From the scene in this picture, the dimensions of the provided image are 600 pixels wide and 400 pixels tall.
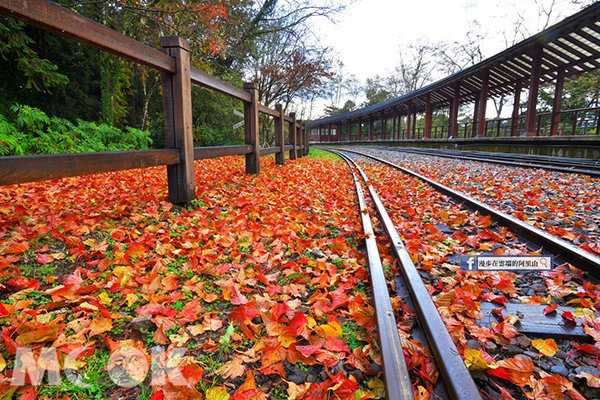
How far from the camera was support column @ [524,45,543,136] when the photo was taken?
1165 cm

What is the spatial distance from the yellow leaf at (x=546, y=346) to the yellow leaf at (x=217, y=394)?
1386 millimetres

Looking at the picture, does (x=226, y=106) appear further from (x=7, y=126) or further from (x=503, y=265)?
(x=503, y=265)

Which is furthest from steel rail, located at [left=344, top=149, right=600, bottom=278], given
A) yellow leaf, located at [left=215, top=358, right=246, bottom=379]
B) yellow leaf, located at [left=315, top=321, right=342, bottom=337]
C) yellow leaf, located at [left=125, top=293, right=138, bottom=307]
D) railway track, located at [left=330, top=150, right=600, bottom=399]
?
yellow leaf, located at [left=125, top=293, right=138, bottom=307]

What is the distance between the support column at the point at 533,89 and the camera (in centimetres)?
1165

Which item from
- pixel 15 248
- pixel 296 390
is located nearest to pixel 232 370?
pixel 296 390

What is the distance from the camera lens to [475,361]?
50.1 inches

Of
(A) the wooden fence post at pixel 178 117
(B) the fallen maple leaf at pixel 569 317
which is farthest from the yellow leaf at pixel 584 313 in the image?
(A) the wooden fence post at pixel 178 117

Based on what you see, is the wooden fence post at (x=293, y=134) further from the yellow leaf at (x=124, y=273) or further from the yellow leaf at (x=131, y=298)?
the yellow leaf at (x=131, y=298)

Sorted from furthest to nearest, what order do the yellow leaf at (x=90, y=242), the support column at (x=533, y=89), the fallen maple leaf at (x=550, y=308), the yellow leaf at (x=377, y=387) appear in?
the support column at (x=533, y=89) → the yellow leaf at (x=90, y=242) → the fallen maple leaf at (x=550, y=308) → the yellow leaf at (x=377, y=387)

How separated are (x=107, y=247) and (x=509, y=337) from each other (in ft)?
8.44

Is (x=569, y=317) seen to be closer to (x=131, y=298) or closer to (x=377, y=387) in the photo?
(x=377, y=387)

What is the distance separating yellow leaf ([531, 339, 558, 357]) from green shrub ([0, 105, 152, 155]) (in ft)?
22.1

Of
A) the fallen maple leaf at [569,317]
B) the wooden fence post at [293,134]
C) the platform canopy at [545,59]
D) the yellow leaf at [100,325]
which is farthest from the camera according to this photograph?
the wooden fence post at [293,134]

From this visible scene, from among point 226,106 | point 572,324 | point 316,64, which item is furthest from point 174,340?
point 316,64
